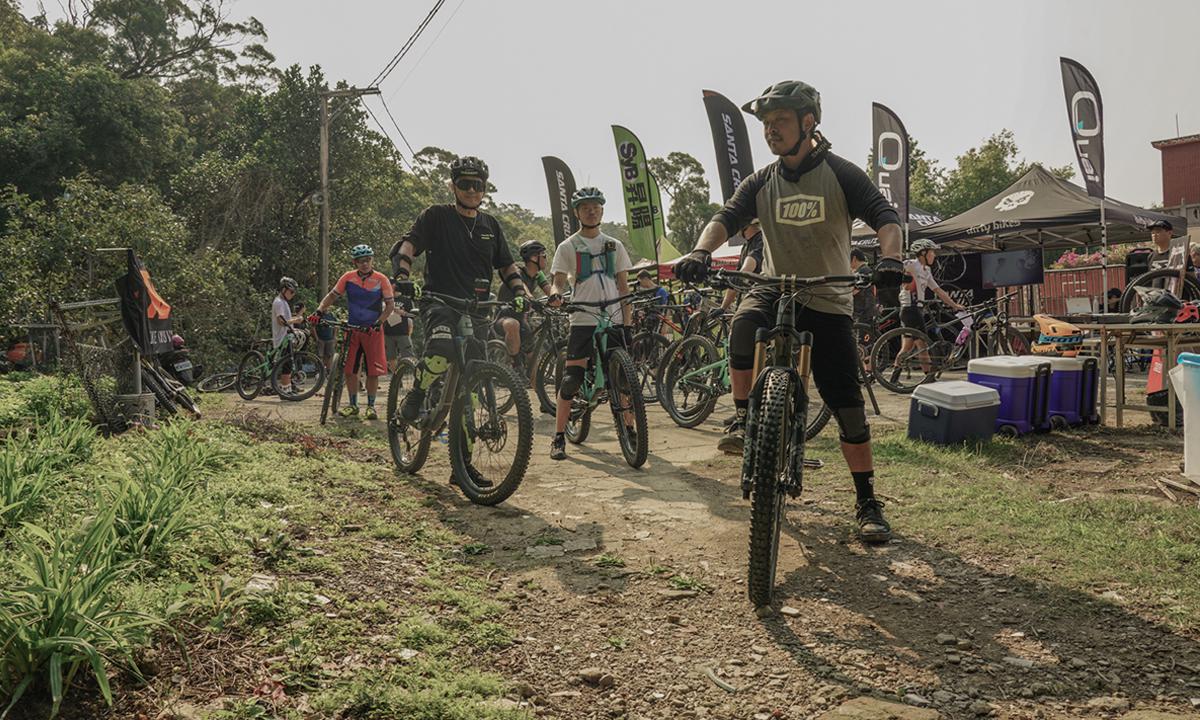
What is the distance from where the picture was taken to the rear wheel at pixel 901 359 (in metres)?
9.84

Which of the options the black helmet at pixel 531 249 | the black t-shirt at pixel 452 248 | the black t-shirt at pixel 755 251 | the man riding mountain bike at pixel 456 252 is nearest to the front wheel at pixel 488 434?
the man riding mountain bike at pixel 456 252

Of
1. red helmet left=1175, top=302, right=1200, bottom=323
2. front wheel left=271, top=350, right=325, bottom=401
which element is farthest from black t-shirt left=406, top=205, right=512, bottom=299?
front wheel left=271, top=350, right=325, bottom=401

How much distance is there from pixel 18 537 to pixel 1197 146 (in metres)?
57.4

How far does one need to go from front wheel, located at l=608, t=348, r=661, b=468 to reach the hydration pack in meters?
0.89

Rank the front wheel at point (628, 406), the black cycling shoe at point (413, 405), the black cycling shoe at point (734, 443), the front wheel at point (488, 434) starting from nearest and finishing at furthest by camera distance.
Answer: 1. the front wheel at point (488, 434)
2. the black cycling shoe at point (734, 443)
3. the black cycling shoe at point (413, 405)
4. the front wheel at point (628, 406)

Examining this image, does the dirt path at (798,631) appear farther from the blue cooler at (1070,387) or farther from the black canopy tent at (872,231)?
the black canopy tent at (872,231)

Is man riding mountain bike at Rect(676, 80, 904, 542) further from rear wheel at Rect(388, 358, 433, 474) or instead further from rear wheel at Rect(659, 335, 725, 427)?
rear wheel at Rect(659, 335, 725, 427)

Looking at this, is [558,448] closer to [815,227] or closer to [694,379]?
[694,379]

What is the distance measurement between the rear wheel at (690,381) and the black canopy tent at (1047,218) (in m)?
9.28

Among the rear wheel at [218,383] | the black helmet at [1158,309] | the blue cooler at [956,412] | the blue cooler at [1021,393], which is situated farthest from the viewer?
the rear wheel at [218,383]

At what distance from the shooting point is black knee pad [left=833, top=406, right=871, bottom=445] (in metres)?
4.09

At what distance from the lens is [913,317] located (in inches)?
417

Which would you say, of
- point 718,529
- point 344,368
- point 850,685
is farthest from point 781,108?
point 344,368

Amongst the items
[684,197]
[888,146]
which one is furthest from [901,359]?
[684,197]
